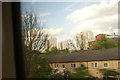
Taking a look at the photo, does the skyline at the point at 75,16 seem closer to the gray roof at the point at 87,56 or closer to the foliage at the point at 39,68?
the gray roof at the point at 87,56

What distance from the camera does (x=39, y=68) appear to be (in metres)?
1.97

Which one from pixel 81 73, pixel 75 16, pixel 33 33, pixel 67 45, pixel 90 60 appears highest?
pixel 75 16

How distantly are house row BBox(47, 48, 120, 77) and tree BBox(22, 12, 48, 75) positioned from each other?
0.19m

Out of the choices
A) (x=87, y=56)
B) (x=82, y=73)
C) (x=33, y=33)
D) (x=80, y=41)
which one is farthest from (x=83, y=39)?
(x=33, y=33)

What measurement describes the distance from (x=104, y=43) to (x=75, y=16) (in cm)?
40

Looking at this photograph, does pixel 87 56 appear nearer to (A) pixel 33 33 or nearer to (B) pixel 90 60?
(B) pixel 90 60

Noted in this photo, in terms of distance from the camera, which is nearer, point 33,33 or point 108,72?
point 108,72

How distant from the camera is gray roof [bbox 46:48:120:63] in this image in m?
1.70

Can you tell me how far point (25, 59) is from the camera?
79.0 inches

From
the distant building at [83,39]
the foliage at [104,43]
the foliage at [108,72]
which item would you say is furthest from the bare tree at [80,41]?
the foliage at [108,72]

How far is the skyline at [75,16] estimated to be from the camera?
5.62ft

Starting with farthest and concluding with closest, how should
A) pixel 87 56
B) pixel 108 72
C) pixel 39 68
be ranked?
pixel 39 68 → pixel 87 56 → pixel 108 72

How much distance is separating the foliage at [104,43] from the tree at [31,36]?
0.55 m

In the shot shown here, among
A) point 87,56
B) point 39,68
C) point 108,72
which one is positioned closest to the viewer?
point 108,72
